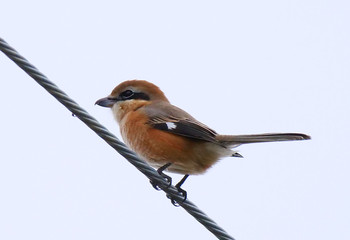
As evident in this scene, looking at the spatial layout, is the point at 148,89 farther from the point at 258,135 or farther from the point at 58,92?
the point at 58,92

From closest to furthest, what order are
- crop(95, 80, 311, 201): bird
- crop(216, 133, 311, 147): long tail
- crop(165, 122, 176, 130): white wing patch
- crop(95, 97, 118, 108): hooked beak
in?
1. crop(216, 133, 311, 147): long tail
2. crop(95, 80, 311, 201): bird
3. crop(165, 122, 176, 130): white wing patch
4. crop(95, 97, 118, 108): hooked beak

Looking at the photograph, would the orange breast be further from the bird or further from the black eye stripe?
the black eye stripe

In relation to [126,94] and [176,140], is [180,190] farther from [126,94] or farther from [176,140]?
[126,94]

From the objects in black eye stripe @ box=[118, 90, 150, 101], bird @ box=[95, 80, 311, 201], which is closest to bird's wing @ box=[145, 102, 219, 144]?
bird @ box=[95, 80, 311, 201]

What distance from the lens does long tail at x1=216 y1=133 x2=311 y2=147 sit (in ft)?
14.3

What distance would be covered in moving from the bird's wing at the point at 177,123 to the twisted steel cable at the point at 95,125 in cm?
98

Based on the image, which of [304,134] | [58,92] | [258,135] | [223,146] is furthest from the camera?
[223,146]

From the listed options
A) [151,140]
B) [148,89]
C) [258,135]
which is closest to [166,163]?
[151,140]

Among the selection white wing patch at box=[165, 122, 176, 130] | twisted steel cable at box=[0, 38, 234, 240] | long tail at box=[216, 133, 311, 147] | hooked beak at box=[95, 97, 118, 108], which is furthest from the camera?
hooked beak at box=[95, 97, 118, 108]

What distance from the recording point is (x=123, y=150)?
3.66m

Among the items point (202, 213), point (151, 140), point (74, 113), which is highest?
point (151, 140)

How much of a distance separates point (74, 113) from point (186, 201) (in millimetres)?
969

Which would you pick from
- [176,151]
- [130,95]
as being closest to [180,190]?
[176,151]

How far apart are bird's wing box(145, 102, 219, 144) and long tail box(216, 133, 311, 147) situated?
75 mm
